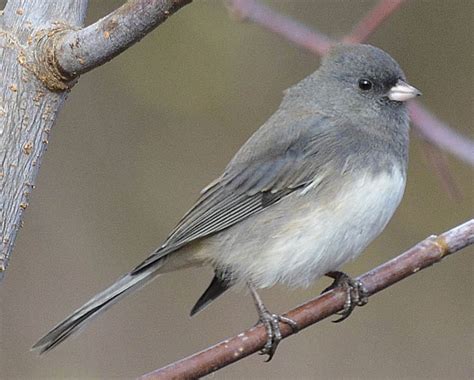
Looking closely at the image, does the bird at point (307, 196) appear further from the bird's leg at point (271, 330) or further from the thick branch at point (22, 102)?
the thick branch at point (22, 102)

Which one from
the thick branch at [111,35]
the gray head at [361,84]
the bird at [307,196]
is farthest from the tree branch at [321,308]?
the gray head at [361,84]

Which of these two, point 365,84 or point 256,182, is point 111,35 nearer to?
point 256,182

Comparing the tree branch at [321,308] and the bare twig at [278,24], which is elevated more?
the bare twig at [278,24]

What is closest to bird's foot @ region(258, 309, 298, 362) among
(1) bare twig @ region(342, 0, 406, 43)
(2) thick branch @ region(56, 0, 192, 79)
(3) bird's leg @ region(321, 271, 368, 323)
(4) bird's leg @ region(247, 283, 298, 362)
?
(4) bird's leg @ region(247, 283, 298, 362)

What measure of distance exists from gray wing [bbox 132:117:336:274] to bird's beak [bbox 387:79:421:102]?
22 cm

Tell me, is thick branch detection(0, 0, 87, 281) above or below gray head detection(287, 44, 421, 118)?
below

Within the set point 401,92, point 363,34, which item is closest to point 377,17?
point 363,34

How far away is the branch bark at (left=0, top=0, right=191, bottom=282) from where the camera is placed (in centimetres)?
154

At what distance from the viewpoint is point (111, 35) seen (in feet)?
4.74

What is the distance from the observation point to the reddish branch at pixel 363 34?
1.75 metres

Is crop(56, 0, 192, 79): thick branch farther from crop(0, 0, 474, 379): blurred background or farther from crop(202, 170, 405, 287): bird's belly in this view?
crop(0, 0, 474, 379): blurred background

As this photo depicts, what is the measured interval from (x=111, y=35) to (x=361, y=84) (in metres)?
1.20

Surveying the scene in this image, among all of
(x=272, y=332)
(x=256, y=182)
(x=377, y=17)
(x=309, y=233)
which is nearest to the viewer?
(x=377, y=17)

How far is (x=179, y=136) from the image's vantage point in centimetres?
408
